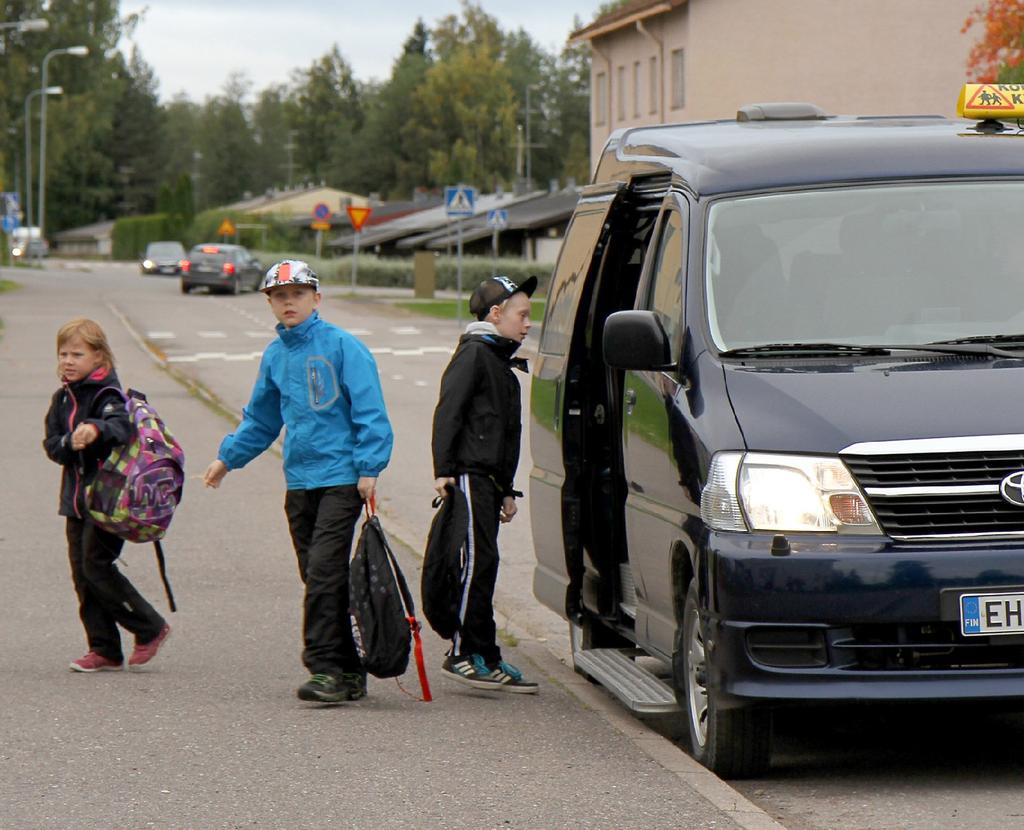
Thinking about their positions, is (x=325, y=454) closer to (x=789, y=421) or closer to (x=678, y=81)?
(x=789, y=421)

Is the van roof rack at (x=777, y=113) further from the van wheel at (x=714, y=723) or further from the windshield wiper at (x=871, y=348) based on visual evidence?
the van wheel at (x=714, y=723)

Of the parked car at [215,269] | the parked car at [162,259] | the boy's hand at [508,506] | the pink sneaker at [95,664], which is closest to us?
the boy's hand at [508,506]

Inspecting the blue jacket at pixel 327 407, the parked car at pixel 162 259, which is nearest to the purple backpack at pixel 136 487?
the blue jacket at pixel 327 407

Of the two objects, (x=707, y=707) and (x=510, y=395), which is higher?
(x=510, y=395)

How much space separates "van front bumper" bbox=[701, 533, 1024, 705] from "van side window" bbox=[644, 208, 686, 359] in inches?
41.8

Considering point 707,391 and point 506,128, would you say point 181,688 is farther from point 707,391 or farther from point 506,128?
point 506,128

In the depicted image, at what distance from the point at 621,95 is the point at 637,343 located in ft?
183

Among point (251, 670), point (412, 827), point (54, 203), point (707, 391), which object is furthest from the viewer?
point (54, 203)

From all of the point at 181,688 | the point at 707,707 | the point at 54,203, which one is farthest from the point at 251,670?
the point at 54,203

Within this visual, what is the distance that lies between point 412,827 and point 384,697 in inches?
94.6

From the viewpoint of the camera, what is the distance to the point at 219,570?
11.5m

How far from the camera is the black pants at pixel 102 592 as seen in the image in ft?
27.8

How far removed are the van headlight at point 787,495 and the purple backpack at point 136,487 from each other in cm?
314

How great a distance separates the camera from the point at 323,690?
7.66 metres
